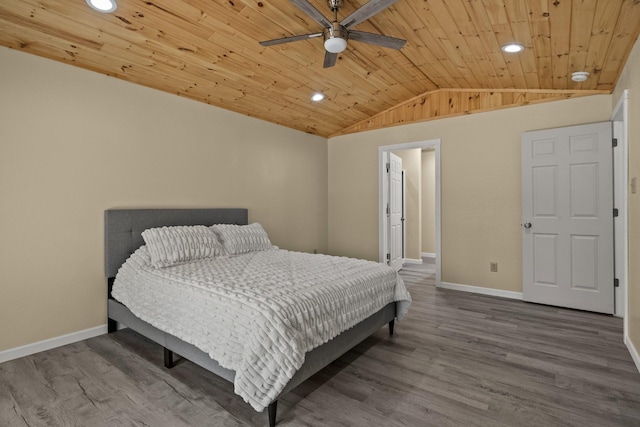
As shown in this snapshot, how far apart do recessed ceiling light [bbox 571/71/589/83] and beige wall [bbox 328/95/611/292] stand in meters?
0.45

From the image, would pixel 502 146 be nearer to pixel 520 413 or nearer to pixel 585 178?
pixel 585 178

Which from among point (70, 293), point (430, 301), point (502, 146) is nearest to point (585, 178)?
point (502, 146)

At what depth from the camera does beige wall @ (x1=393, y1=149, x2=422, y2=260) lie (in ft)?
22.4

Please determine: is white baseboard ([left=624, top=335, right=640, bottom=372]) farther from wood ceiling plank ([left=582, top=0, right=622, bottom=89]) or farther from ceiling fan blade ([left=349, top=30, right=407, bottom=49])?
ceiling fan blade ([left=349, top=30, right=407, bottom=49])

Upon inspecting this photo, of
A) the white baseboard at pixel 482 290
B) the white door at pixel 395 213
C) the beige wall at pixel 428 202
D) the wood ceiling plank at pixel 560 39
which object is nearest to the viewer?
the wood ceiling plank at pixel 560 39

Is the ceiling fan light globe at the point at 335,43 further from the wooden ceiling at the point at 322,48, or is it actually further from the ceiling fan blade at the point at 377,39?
the wooden ceiling at the point at 322,48

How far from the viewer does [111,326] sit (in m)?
3.06

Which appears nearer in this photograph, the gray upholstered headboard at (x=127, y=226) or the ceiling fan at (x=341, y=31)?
the ceiling fan at (x=341, y=31)

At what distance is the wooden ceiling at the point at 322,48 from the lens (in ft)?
7.66

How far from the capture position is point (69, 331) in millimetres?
2834

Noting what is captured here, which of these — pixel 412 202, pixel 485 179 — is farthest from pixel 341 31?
pixel 412 202

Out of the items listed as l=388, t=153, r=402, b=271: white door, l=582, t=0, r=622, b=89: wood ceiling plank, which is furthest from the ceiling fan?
l=388, t=153, r=402, b=271: white door

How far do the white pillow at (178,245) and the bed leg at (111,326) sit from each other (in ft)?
2.63

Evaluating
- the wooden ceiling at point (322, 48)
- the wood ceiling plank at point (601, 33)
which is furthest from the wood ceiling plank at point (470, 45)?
the wood ceiling plank at point (601, 33)
